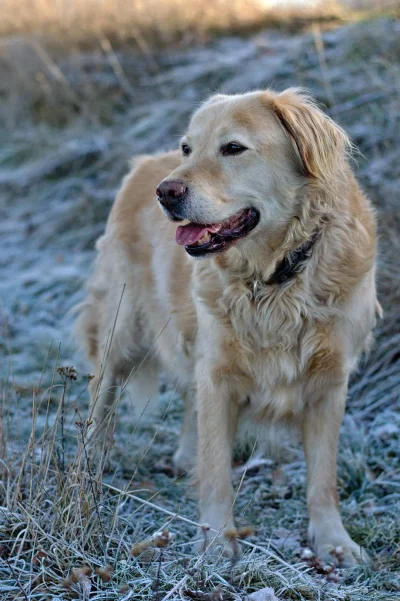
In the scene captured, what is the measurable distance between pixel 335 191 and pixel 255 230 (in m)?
0.37

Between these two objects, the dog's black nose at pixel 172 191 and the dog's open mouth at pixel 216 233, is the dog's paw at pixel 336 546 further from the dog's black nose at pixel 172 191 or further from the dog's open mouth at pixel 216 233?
the dog's black nose at pixel 172 191

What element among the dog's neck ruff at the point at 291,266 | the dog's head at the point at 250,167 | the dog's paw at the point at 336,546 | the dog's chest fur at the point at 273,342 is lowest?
the dog's paw at the point at 336,546

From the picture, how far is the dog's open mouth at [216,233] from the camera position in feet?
9.56

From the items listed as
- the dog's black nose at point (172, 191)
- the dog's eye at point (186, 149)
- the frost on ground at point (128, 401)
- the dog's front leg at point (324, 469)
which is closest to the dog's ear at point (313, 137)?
the dog's eye at point (186, 149)

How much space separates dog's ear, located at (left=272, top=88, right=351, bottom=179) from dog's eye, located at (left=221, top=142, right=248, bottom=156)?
0.70ft

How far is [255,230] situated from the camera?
300 cm

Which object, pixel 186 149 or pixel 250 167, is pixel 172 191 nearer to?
pixel 250 167

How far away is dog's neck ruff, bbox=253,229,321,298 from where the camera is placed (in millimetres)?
3057

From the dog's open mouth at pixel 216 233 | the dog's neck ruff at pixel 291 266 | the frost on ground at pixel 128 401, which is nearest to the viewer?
the frost on ground at pixel 128 401

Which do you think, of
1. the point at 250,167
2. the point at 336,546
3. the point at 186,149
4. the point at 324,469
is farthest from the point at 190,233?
the point at 336,546

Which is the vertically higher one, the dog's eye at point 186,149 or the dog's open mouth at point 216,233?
the dog's eye at point 186,149

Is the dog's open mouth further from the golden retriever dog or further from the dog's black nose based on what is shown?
the dog's black nose

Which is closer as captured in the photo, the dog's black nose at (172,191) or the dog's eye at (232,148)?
the dog's black nose at (172,191)

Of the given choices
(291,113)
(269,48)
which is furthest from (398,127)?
(291,113)
